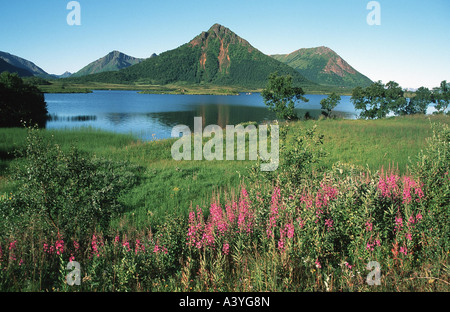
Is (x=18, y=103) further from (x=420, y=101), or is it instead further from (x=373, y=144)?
(x=420, y=101)

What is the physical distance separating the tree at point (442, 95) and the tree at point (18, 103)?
87610 mm

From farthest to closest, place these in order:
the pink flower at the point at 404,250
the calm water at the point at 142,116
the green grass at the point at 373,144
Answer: the calm water at the point at 142,116 → the green grass at the point at 373,144 → the pink flower at the point at 404,250

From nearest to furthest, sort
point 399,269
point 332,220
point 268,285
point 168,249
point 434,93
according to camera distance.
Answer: point 268,285, point 399,269, point 332,220, point 168,249, point 434,93

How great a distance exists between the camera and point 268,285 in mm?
4547

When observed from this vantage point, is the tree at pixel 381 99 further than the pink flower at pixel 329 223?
Yes

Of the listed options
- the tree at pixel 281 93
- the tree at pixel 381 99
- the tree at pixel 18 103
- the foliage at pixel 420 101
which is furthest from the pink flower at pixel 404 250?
the foliage at pixel 420 101

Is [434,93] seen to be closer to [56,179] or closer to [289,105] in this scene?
[289,105]

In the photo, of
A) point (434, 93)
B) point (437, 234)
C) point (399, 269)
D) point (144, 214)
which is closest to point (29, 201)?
point (144, 214)

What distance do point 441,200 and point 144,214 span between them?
10043 mm

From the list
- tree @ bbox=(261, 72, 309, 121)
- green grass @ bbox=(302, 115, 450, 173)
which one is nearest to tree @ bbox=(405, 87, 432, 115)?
tree @ bbox=(261, 72, 309, 121)

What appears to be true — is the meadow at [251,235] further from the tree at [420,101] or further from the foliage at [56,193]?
the tree at [420,101]

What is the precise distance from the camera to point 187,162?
21.0 metres

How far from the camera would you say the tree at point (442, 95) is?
6394 centimetres

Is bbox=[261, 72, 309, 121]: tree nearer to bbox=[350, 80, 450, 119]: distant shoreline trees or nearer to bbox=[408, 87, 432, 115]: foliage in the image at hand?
bbox=[350, 80, 450, 119]: distant shoreline trees
